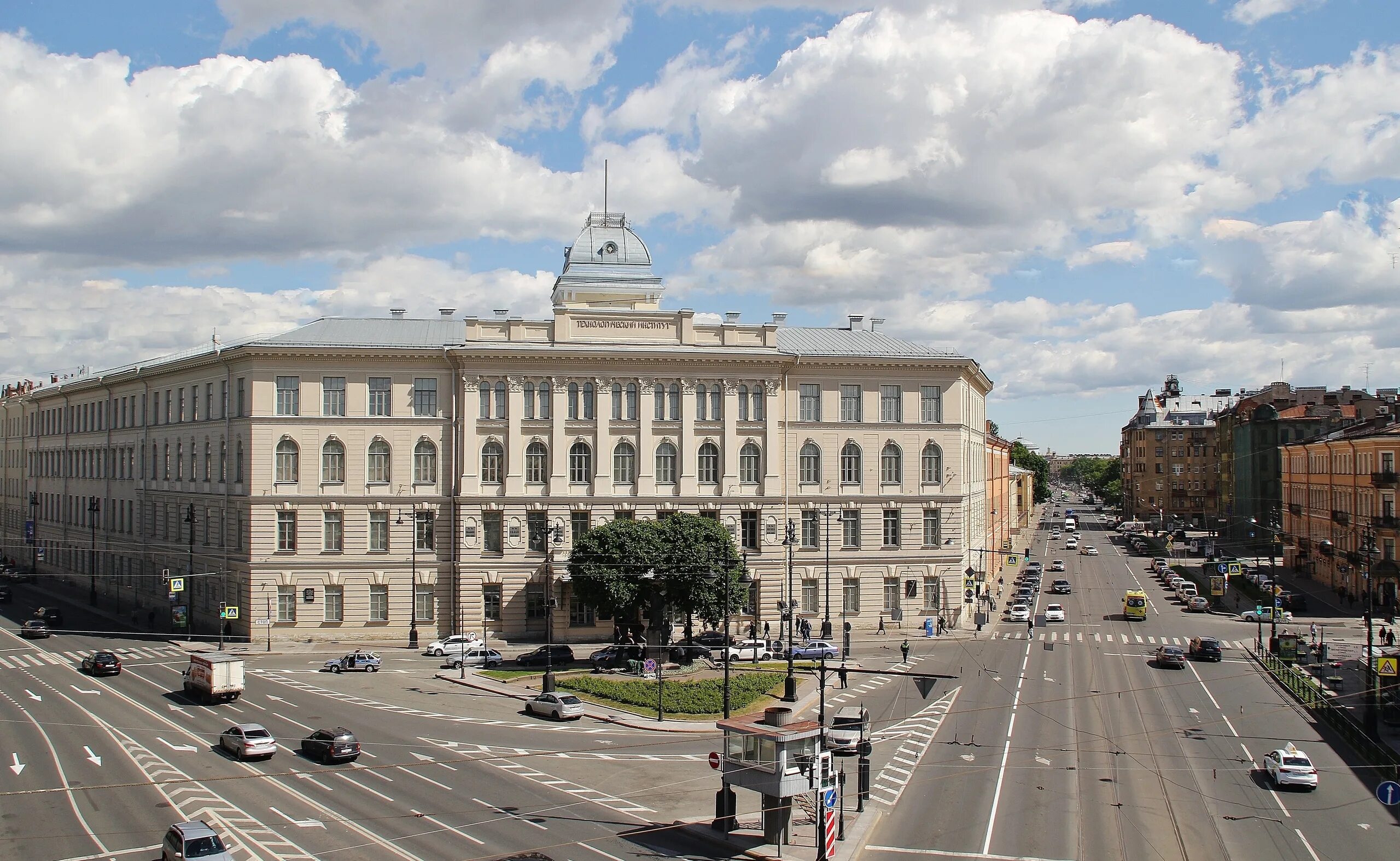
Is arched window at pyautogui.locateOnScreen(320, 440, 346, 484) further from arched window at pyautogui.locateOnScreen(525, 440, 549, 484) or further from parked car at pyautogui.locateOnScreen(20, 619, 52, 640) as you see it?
parked car at pyautogui.locateOnScreen(20, 619, 52, 640)

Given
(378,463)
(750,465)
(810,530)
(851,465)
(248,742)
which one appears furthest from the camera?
(851,465)

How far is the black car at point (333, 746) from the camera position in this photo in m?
40.8

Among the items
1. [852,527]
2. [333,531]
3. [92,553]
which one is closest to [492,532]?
[333,531]

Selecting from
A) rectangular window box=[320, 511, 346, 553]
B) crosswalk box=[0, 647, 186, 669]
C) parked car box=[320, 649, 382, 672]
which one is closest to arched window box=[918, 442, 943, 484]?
parked car box=[320, 649, 382, 672]

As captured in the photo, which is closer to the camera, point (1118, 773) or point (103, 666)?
point (1118, 773)

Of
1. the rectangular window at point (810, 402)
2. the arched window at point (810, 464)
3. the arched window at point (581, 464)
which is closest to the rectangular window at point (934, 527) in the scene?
the arched window at point (810, 464)

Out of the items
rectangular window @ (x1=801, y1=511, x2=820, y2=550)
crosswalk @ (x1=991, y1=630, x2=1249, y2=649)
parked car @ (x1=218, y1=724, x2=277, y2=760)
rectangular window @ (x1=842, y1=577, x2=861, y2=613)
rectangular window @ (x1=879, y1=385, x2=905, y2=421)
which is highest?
rectangular window @ (x1=879, y1=385, x2=905, y2=421)

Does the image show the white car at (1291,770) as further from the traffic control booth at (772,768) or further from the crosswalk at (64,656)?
the crosswalk at (64,656)

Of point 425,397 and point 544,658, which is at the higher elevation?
point 425,397

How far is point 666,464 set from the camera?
246ft

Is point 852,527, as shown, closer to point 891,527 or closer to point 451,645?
point 891,527

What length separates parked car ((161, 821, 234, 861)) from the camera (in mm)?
28875

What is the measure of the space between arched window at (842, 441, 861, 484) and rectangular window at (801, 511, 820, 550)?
3.27 m

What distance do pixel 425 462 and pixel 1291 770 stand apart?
52.7m
